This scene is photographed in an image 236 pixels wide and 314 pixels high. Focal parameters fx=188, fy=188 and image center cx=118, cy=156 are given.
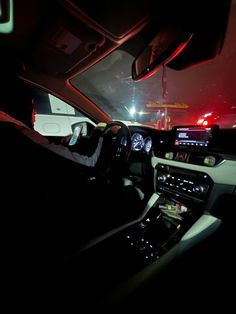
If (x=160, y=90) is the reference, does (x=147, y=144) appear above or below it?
below

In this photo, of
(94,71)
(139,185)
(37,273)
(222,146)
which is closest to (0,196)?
(37,273)

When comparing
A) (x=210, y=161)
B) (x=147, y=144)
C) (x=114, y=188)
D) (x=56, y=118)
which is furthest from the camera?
(x=56, y=118)

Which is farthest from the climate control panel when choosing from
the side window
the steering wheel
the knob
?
the side window

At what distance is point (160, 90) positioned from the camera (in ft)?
10.7

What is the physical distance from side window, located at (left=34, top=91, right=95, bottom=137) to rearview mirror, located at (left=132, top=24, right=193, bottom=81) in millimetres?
1209

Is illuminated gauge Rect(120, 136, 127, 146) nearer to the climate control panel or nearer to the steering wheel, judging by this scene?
the steering wheel

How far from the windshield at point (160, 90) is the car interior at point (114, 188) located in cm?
33

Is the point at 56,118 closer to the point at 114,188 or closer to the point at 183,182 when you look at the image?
the point at 114,188

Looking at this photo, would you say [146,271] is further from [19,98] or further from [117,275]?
[19,98]

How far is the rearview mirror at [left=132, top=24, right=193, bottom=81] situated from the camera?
4.39 feet

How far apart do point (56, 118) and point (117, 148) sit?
2.15 m

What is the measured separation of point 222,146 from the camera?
140 centimetres

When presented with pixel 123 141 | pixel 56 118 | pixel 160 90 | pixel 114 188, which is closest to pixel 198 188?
pixel 123 141

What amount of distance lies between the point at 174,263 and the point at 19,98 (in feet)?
6.94
